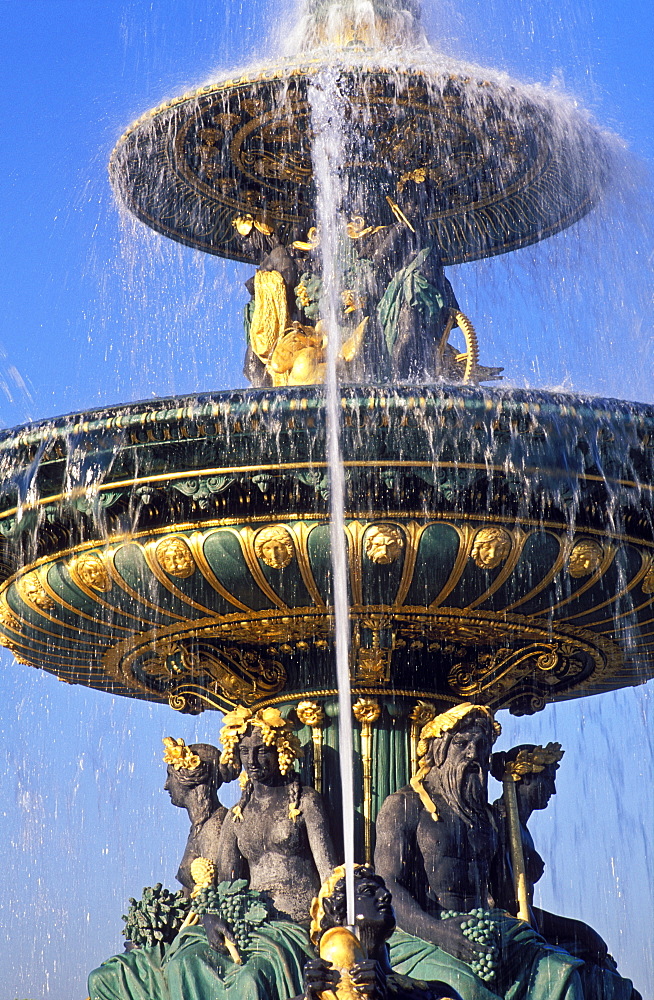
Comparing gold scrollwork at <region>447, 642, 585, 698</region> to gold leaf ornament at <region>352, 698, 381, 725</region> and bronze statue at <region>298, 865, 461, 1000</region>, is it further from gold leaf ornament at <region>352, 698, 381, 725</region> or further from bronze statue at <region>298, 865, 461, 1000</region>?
bronze statue at <region>298, 865, 461, 1000</region>

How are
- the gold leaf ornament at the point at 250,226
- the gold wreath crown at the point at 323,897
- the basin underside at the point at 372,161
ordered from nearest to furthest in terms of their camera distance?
the gold wreath crown at the point at 323,897 → the basin underside at the point at 372,161 → the gold leaf ornament at the point at 250,226

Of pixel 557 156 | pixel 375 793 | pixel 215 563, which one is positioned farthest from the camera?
pixel 557 156

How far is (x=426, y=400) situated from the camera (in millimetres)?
7762

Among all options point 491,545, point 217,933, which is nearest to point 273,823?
point 217,933

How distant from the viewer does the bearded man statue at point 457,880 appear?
824 cm

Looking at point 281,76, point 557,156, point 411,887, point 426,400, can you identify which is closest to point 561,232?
point 557,156

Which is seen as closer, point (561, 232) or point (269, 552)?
point (269, 552)

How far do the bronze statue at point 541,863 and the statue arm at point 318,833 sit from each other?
3.26 ft

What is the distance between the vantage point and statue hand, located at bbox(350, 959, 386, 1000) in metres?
6.79

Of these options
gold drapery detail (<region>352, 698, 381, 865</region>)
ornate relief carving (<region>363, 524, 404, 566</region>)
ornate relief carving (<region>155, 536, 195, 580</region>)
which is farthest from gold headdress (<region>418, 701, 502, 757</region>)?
ornate relief carving (<region>155, 536, 195, 580</region>)

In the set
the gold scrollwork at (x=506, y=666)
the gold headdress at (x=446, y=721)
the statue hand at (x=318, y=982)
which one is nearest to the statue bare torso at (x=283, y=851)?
the gold headdress at (x=446, y=721)

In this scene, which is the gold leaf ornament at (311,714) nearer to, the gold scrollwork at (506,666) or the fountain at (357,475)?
the fountain at (357,475)

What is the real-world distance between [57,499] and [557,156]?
4.02 meters

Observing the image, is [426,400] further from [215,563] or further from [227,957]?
[227,957]
